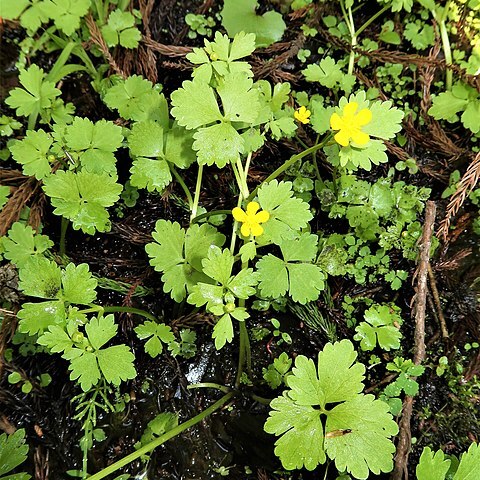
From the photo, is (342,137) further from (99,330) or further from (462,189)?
(99,330)

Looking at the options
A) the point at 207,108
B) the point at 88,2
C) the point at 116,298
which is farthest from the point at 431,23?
the point at 116,298

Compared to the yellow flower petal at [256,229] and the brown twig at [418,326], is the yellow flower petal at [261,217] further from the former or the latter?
the brown twig at [418,326]

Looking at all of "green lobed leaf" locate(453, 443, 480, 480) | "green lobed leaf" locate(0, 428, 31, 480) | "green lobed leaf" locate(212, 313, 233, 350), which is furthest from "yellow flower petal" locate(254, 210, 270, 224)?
"green lobed leaf" locate(0, 428, 31, 480)

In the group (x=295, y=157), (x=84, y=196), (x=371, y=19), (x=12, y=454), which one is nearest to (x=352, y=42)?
(x=371, y=19)

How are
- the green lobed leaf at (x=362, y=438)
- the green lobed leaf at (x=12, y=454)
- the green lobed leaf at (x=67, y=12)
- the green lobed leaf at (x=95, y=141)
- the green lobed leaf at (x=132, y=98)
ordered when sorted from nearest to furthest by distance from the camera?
the green lobed leaf at (x=362, y=438) < the green lobed leaf at (x=12, y=454) < the green lobed leaf at (x=95, y=141) < the green lobed leaf at (x=132, y=98) < the green lobed leaf at (x=67, y=12)

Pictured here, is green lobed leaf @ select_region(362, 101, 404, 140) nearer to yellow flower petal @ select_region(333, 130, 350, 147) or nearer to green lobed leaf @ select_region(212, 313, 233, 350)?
yellow flower petal @ select_region(333, 130, 350, 147)

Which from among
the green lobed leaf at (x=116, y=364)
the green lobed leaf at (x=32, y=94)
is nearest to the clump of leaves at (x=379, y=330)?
the green lobed leaf at (x=116, y=364)
